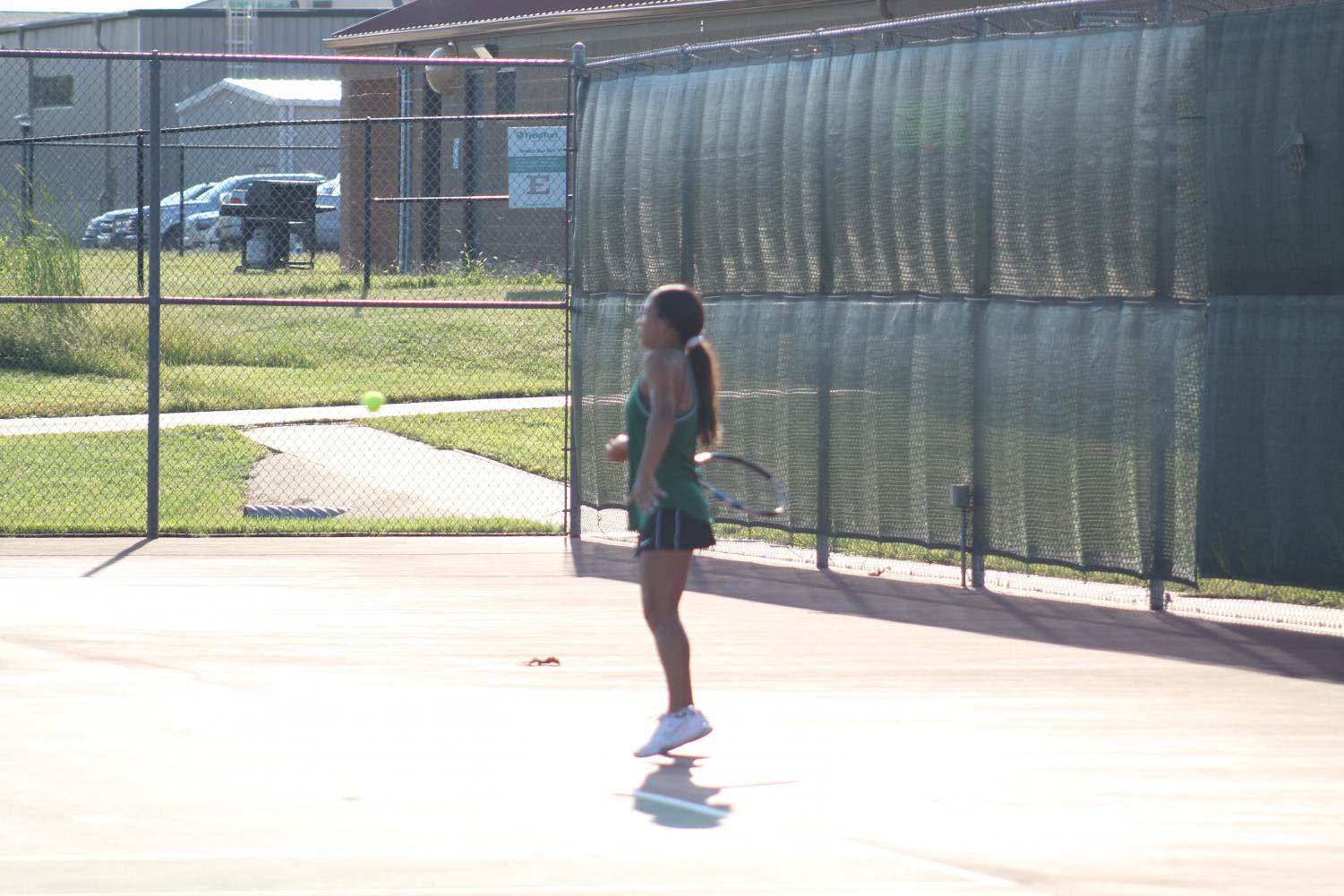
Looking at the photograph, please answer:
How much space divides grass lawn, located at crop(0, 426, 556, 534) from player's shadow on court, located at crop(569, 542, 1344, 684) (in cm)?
188

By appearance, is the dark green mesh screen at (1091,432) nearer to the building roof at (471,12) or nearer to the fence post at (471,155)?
the building roof at (471,12)

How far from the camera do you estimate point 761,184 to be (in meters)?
11.0

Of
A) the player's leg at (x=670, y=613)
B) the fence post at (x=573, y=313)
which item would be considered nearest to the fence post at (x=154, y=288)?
the fence post at (x=573, y=313)

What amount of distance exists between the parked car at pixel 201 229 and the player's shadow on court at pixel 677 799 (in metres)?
21.6

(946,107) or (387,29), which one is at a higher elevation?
(387,29)

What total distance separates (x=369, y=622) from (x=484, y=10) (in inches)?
808

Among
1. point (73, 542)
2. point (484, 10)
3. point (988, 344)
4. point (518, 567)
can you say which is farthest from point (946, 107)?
point (484, 10)

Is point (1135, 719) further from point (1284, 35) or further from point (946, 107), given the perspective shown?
point (946, 107)

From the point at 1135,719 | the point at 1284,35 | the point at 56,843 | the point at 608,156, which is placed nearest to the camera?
the point at 56,843

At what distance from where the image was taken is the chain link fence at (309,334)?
12516mm

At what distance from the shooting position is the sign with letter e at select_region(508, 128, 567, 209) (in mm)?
12422

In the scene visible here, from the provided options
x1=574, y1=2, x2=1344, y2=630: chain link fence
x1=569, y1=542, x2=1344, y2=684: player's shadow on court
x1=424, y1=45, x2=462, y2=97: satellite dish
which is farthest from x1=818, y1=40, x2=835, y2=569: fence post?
x1=424, y1=45, x2=462, y2=97: satellite dish

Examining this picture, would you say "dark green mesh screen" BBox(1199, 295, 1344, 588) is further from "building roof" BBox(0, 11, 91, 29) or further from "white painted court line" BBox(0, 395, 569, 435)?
"building roof" BBox(0, 11, 91, 29)

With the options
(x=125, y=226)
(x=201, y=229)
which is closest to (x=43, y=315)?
(x=201, y=229)
